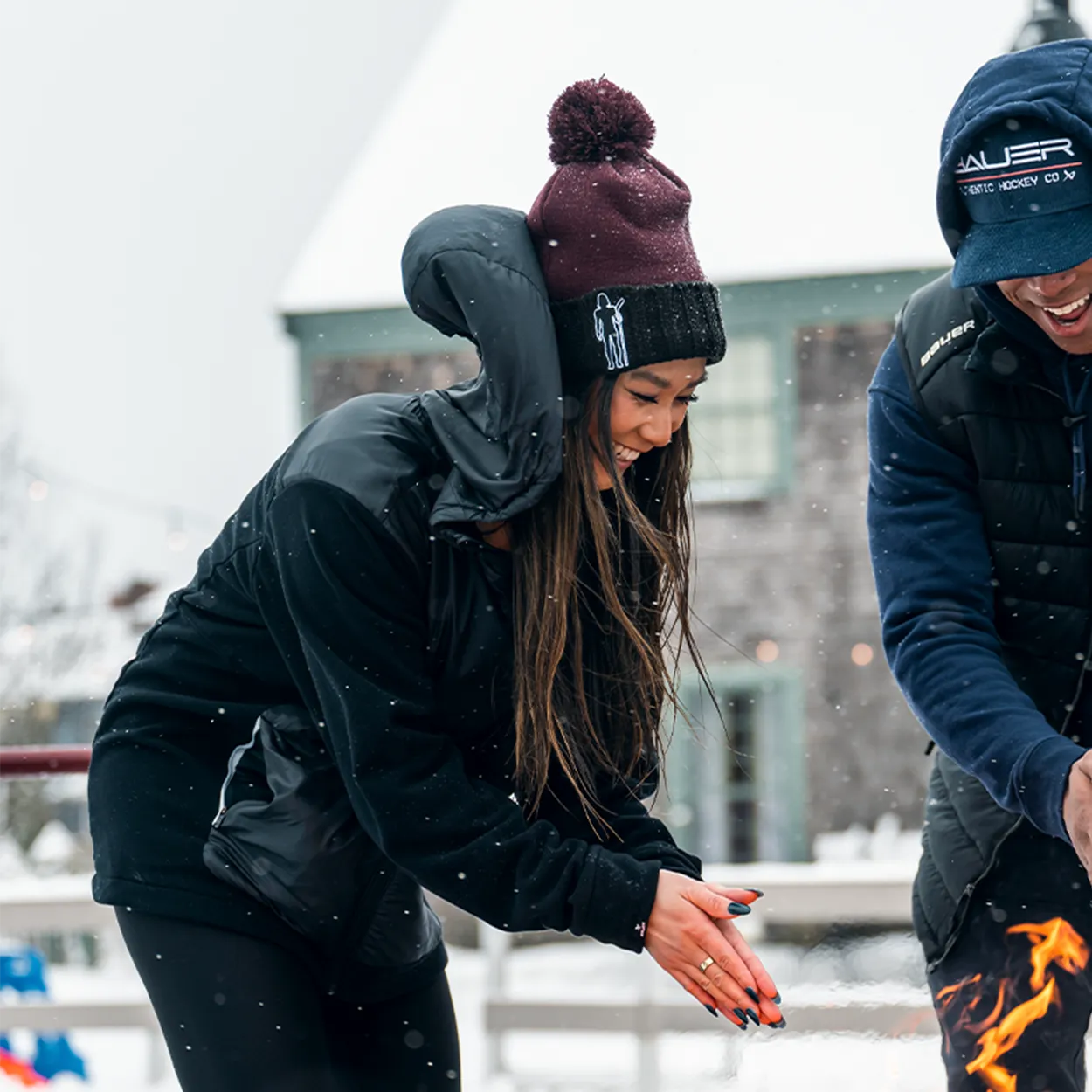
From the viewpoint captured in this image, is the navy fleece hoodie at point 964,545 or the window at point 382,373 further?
the window at point 382,373

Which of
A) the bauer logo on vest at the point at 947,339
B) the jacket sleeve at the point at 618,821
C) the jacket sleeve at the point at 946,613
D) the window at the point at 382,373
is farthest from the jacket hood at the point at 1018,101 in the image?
the window at the point at 382,373

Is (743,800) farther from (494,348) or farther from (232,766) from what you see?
(494,348)

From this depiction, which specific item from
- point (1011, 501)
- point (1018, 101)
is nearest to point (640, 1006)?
point (1011, 501)

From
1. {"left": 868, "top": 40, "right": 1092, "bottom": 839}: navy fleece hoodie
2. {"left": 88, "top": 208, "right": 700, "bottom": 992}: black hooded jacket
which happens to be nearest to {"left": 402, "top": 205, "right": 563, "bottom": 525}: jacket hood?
{"left": 88, "top": 208, "right": 700, "bottom": 992}: black hooded jacket

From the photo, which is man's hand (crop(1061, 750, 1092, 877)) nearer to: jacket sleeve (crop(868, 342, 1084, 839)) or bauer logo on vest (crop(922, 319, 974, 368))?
jacket sleeve (crop(868, 342, 1084, 839))

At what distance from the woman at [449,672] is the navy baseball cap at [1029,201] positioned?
0.38m

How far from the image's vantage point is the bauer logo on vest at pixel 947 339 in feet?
7.51

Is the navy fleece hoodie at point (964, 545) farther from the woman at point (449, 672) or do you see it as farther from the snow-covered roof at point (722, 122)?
the snow-covered roof at point (722, 122)

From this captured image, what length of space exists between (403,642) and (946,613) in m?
0.80

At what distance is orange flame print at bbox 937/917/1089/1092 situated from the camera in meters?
2.25

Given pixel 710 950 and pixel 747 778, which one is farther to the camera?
pixel 747 778

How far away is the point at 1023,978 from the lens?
7.46ft

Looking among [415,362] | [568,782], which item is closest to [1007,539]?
[568,782]

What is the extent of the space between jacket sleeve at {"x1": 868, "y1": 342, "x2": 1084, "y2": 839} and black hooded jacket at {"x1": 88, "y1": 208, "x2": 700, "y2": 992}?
1.64 ft
